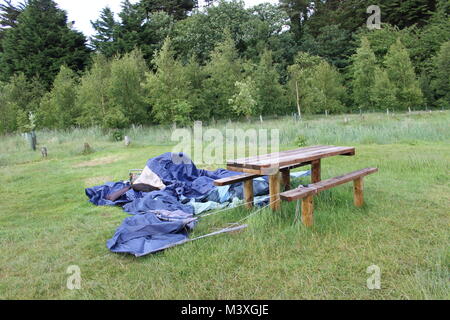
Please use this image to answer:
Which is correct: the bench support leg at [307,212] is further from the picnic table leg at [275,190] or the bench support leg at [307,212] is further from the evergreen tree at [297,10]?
the evergreen tree at [297,10]

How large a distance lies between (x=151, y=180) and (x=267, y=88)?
18689 mm

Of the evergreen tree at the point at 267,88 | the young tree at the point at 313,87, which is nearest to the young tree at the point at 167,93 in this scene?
the evergreen tree at the point at 267,88

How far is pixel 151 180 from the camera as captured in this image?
4984mm

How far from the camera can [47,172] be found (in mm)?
7664

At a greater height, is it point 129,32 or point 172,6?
point 172,6

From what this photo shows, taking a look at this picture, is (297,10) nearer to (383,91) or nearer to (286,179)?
(383,91)

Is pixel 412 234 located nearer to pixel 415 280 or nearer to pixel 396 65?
pixel 415 280

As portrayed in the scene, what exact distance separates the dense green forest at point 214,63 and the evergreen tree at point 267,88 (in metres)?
0.08

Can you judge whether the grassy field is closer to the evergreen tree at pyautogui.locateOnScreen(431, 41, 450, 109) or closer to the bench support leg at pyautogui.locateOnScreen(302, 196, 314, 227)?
the bench support leg at pyautogui.locateOnScreen(302, 196, 314, 227)

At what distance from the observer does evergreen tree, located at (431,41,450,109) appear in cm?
2489

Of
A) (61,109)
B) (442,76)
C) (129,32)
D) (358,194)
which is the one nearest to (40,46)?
(129,32)

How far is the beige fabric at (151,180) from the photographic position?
4926mm
